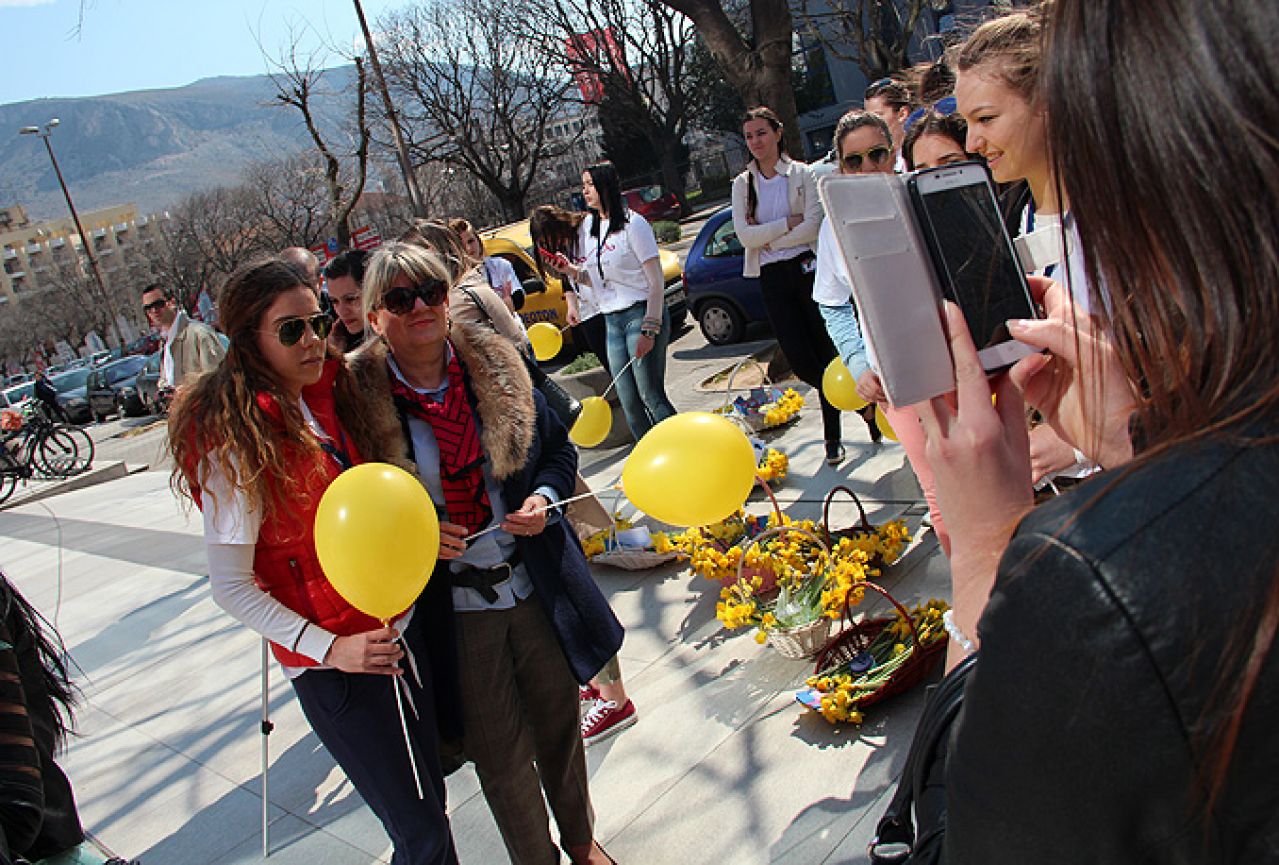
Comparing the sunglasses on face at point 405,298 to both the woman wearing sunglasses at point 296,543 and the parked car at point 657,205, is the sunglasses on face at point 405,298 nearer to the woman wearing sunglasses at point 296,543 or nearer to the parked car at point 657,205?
the woman wearing sunglasses at point 296,543

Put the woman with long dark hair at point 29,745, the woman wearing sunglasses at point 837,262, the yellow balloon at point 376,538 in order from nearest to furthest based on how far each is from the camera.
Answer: the woman with long dark hair at point 29,745 → the yellow balloon at point 376,538 → the woman wearing sunglasses at point 837,262

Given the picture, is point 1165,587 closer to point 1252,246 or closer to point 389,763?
point 1252,246

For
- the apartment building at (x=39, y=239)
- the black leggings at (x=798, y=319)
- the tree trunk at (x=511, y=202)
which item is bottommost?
the black leggings at (x=798, y=319)

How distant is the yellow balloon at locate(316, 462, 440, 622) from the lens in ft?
6.84

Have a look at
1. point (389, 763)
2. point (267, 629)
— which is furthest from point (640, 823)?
point (267, 629)

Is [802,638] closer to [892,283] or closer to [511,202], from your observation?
[892,283]

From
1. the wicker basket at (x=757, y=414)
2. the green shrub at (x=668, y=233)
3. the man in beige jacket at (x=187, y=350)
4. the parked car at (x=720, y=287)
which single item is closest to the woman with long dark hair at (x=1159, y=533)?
the man in beige jacket at (x=187, y=350)

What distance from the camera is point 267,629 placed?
7.32 ft

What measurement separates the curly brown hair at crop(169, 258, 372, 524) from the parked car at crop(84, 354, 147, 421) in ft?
85.3

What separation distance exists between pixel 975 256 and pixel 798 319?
414cm

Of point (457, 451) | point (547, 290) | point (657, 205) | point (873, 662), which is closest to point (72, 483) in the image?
point (547, 290)

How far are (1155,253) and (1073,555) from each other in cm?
26

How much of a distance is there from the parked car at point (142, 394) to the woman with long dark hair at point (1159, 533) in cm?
2401

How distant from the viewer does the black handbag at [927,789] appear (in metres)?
1.02
